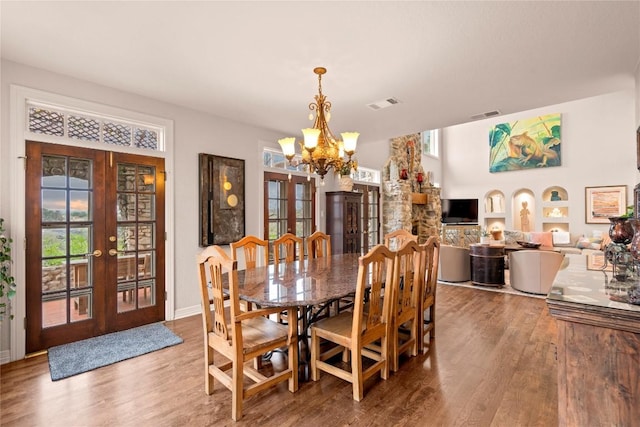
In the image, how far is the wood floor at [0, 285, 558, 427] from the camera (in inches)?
77.3

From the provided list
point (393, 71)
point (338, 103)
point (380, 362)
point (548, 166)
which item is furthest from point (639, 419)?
point (548, 166)

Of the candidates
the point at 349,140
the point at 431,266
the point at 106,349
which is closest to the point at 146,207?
the point at 106,349

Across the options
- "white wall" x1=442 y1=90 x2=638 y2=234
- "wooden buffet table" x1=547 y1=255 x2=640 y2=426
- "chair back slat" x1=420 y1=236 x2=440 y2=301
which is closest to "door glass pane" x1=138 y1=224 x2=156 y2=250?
"chair back slat" x1=420 y1=236 x2=440 y2=301

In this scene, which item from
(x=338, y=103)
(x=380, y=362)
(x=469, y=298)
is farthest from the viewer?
(x=469, y=298)

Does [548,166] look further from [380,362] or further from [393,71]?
[380,362]

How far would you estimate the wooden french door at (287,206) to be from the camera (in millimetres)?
4941

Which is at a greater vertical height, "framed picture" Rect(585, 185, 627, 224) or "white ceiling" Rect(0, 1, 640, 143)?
"white ceiling" Rect(0, 1, 640, 143)

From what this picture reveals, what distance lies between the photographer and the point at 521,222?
31.1 ft

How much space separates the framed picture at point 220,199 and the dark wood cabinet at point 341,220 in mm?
1881

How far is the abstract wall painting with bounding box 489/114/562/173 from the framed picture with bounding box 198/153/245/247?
8.72 metres

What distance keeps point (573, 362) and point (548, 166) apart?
377 inches

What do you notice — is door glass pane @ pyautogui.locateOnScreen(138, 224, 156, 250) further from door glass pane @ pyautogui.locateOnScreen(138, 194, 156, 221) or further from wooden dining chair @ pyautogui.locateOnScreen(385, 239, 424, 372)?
wooden dining chair @ pyautogui.locateOnScreen(385, 239, 424, 372)

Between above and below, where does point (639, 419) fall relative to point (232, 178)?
below

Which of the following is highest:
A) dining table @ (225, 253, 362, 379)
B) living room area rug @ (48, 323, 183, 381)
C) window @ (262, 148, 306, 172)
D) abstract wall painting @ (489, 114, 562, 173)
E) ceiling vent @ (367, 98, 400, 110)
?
abstract wall painting @ (489, 114, 562, 173)
